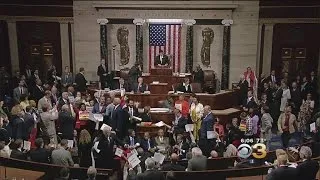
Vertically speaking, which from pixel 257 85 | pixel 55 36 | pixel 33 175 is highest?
pixel 55 36

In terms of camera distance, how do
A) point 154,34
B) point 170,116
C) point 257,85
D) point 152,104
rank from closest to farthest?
point 170,116 → point 152,104 → point 257,85 → point 154,34

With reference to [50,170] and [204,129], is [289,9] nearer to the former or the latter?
[204,129]

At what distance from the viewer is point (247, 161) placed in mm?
10180

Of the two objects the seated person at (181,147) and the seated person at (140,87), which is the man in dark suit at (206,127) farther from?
the seated person at (140,87)

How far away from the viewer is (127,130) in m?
12.8

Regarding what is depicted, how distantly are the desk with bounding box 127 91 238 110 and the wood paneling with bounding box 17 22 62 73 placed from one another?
17.4 ft

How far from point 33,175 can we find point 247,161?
450cm

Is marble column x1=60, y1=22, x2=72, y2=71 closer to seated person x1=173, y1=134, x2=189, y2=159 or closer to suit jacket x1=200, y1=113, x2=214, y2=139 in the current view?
suit jacket x1=200, y1=113, x2=214, y2=139

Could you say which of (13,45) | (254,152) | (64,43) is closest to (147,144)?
(254,152)

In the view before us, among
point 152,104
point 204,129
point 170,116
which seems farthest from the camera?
point 152,104

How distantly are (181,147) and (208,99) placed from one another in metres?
5.24

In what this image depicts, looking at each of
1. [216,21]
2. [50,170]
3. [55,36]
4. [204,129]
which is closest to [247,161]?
[204,129]

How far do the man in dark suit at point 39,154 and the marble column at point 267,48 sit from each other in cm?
1153

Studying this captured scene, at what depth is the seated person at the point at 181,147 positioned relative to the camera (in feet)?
36.6
